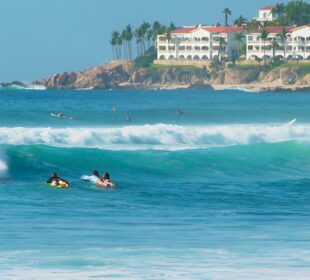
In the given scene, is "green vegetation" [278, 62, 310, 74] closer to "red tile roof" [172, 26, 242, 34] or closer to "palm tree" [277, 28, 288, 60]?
"palm tree" [277, 28, 288, 60]

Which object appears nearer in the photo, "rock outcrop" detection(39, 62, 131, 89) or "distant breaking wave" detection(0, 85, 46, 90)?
"rock outcrop" detection(39, 62, 131, 89)

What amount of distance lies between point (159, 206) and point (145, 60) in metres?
148

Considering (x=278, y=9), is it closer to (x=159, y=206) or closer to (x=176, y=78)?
A: (x=176, y=78)

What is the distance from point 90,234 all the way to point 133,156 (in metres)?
16.6

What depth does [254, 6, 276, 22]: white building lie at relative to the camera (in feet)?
589

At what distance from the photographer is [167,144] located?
148 feet

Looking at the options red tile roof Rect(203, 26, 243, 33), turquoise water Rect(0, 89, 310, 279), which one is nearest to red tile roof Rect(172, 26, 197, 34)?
red tile roof Rect(203, 26, 243, 33)

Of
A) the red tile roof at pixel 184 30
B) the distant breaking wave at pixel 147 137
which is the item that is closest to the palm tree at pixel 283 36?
the red tile roof at pixel 184 30

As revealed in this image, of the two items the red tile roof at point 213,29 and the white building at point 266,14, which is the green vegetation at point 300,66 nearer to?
the red tile roof at point 213,29

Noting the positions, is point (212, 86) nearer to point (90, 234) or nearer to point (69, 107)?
point (69, 107)

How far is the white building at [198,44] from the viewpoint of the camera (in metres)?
166

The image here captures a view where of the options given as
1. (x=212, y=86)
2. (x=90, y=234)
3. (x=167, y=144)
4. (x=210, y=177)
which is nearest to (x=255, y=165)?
(x=210, y=177)

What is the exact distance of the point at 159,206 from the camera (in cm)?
2642

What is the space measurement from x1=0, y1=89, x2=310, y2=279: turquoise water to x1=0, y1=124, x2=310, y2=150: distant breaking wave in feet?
0.16
